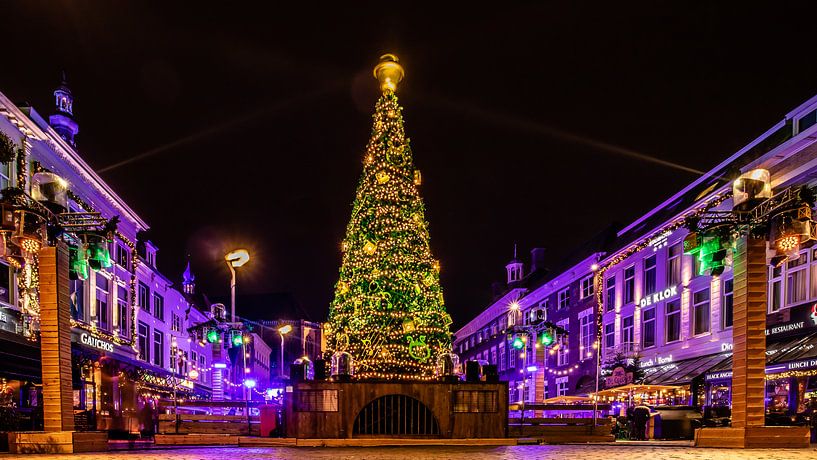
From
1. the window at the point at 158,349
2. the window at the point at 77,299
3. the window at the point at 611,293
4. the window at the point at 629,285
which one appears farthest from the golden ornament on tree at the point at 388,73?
the window at the point at 158,349

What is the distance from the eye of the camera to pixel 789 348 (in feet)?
74.2

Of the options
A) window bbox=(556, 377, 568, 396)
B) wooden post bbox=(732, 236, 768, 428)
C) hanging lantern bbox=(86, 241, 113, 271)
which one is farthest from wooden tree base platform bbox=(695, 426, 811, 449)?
window bbox=(556, 377, 568, 396)

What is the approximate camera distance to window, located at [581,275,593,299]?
4378cm

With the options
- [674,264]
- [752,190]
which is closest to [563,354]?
[674,264]

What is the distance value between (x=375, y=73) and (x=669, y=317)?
1839 centimetres

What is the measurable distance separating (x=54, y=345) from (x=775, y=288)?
73.9ft

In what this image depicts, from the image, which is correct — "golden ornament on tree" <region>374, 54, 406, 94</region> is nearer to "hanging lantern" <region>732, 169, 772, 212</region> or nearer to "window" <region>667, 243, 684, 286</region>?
"hanging lantern" <region>732, 169, 772, 212</region>

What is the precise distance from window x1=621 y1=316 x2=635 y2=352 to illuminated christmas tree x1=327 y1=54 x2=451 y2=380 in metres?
17.1

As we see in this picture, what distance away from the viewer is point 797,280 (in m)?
23.8

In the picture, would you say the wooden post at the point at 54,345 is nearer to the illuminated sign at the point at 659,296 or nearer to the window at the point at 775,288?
the window at the point at 775,288

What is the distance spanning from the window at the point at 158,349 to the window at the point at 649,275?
1168 inches

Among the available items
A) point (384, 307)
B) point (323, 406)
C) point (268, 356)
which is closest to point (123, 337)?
point (384, 307)

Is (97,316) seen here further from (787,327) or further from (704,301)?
(787,327)

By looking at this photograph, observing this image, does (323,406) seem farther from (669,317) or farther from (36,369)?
(669,317)
